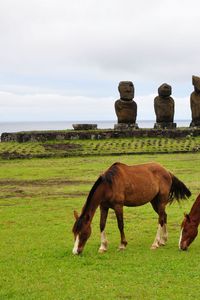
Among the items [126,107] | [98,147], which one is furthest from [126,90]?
[98,147]

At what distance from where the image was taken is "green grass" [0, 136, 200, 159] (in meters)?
33.5

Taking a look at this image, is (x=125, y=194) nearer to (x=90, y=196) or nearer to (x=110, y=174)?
(x=110, y=174)

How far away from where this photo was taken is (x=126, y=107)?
42000mm

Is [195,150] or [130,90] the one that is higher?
[130,90]

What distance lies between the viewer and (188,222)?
9719 mm

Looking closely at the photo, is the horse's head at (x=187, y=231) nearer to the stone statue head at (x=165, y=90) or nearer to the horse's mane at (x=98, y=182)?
the horse's mane at (x=98, y=182)

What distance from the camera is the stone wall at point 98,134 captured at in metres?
38.5

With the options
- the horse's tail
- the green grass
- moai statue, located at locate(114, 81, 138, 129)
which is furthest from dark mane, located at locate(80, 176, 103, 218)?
moai statue, located at locate(114, 81, 138, 129)

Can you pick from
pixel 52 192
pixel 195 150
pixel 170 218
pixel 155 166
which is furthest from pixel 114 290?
pixel 195 150

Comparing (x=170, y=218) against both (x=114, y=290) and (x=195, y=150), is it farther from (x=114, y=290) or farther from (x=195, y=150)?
(x=195, y=150)

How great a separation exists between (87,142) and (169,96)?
358 inches

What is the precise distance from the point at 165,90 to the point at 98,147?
9.25m

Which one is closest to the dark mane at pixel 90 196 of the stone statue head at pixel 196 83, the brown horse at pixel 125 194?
the brown horse at pixel 125 194

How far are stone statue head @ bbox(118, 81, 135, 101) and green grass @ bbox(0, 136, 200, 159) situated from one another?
5.11 m
